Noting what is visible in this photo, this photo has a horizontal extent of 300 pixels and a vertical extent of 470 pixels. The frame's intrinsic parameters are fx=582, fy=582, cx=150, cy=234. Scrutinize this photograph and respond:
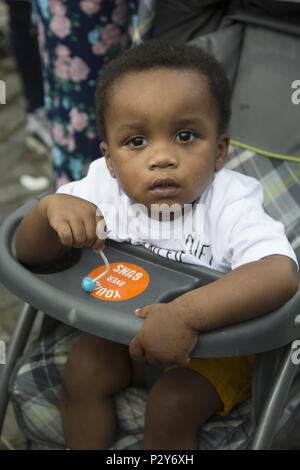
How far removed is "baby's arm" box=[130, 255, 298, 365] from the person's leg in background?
2.33 meters

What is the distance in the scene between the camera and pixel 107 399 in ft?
4.13

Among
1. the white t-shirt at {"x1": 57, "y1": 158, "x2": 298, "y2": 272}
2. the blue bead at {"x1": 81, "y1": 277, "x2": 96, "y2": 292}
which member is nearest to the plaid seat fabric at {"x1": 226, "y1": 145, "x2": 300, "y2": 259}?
the white t-shirt at {"x1": 57, "y1": 158, "x2": 298, "y2": 272}

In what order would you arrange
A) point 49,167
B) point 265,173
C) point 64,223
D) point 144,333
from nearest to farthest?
point 144,333 < point 64,223 < point 265,173 < point 49,167

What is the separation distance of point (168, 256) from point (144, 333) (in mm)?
267

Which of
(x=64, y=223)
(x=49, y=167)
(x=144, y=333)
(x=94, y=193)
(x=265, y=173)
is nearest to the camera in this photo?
(x=144, y=333)

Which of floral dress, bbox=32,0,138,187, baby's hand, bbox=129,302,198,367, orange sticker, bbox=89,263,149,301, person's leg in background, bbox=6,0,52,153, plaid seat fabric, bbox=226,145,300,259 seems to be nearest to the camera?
baby's hand, bbox=129,302,198,367

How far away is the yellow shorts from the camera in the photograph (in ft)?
3.92

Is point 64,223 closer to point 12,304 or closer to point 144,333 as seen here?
point 144,333

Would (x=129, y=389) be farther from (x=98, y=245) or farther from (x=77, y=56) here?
(x=77, y=56)

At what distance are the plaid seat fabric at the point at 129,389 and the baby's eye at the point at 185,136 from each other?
0.37 m

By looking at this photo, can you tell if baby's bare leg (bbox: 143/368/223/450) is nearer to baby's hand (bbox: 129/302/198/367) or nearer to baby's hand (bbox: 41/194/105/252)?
baby's hand (bbox: 129/302/198/367)

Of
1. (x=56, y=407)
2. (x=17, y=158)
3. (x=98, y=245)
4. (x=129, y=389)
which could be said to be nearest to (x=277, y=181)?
(x=98, y=245)

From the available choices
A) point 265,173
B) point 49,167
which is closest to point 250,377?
point 265,173

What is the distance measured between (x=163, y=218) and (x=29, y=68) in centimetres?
218
